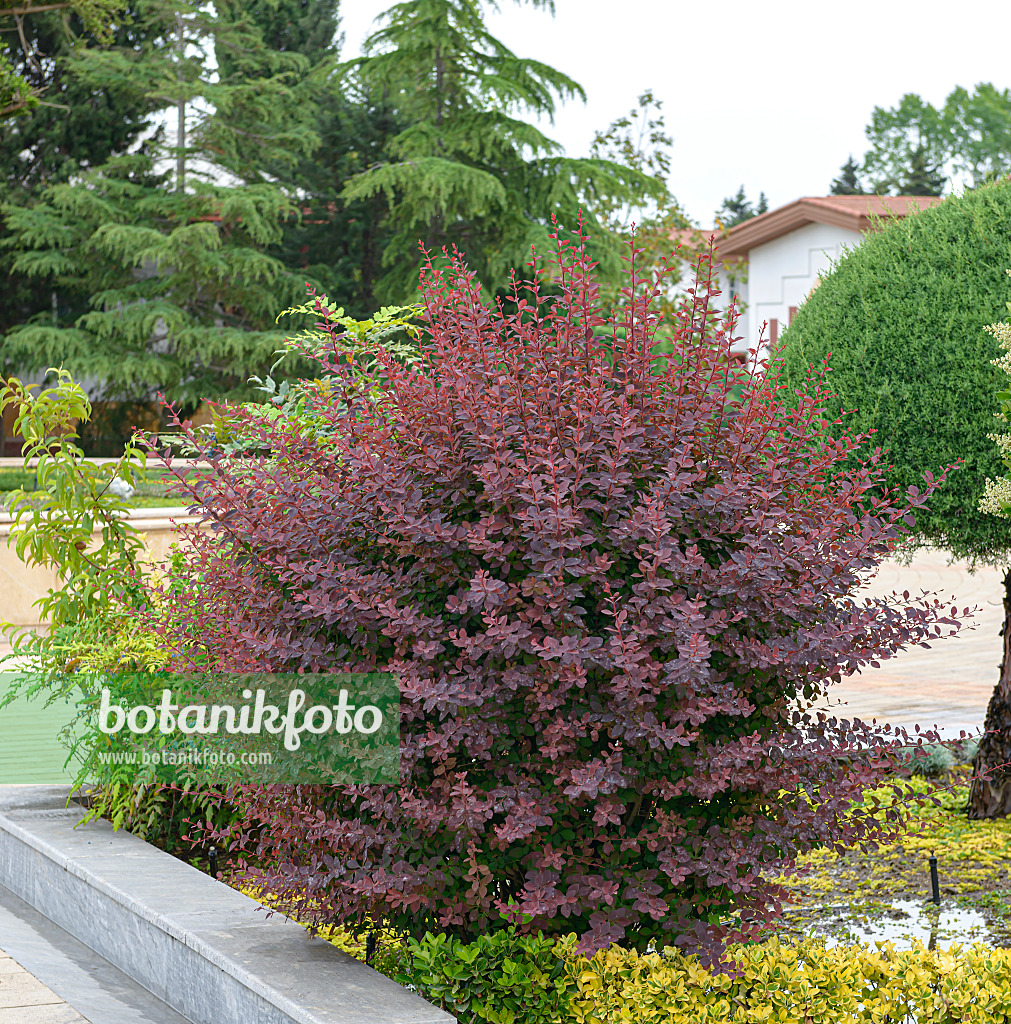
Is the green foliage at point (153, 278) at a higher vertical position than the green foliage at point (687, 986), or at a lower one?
higher

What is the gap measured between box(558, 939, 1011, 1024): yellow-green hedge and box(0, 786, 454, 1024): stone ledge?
0.44 m

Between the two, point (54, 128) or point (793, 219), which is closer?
point (54, 128)

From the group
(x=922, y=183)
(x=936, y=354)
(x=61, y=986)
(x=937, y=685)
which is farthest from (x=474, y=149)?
(x=922, y=183)

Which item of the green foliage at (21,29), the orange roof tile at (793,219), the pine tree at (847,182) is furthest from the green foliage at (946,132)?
the green foliage at (21,29)

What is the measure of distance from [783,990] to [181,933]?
171 centimetres

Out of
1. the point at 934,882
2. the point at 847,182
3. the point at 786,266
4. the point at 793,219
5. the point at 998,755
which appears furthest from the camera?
the point at 847,182

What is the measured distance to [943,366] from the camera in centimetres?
580

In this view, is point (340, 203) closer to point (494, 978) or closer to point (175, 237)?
point (175, 237)

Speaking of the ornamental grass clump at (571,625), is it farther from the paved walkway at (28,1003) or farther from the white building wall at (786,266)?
the white building wall at (786,266)

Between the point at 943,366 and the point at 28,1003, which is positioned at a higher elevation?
the point at 943,366

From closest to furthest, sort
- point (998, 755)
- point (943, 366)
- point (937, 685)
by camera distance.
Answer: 1. point (943, 366)
2. point (998, 755)
3. point (937, 685)

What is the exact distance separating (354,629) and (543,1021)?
3.67 feet

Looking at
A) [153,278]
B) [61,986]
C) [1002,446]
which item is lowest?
[61,986]

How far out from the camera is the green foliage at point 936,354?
18.8 feet
